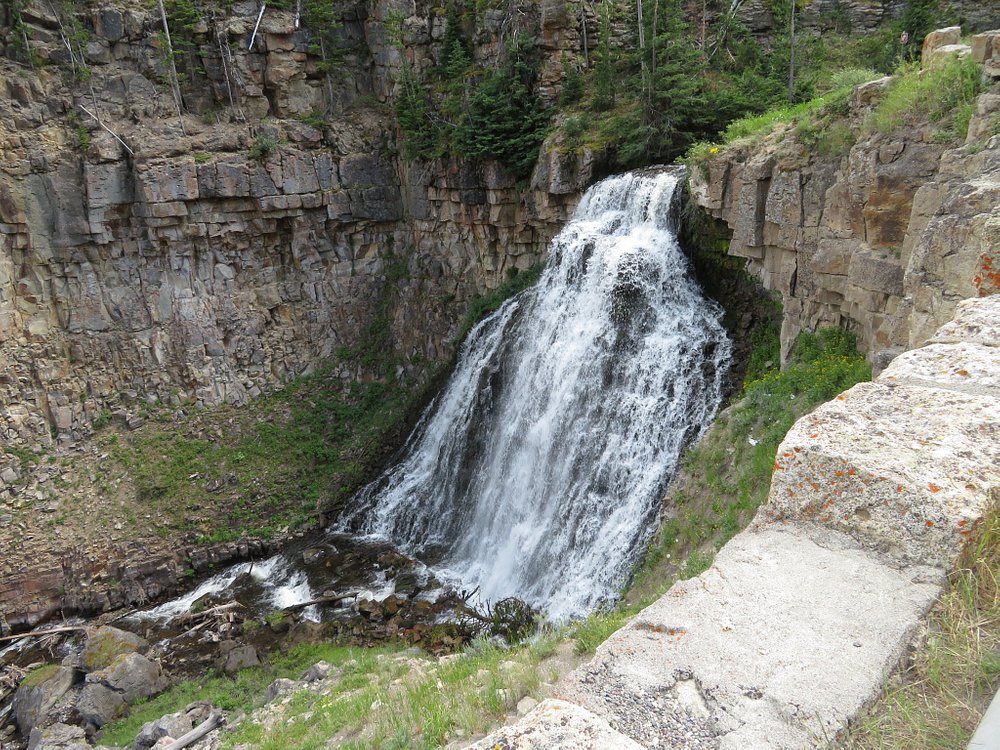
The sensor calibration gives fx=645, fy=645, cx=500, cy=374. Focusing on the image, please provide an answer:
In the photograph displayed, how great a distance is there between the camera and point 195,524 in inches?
760

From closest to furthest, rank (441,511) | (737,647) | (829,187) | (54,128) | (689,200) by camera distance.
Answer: (737,647) < (829,187) < (689,200) < (441,511) < (54,128)

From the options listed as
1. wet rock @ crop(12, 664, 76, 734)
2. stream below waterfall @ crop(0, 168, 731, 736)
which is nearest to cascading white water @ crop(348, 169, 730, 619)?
stream below waterfall @ crop(0, 168, 731, 736)

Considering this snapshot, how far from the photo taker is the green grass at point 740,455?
10.1m

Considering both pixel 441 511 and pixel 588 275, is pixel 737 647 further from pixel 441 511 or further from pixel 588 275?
pixel 441 511

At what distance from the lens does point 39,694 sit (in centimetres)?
1303

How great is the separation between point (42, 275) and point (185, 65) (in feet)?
29.2

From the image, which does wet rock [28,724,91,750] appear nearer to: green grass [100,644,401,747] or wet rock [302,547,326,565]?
green grass [100,644,401,747]

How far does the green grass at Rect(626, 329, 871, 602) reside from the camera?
33.0ft

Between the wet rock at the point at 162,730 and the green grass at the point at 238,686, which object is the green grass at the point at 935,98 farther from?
the wet rock at the point at 162,730

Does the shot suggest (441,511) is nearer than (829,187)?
No

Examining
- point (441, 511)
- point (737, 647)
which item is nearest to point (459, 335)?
point (441, 511)

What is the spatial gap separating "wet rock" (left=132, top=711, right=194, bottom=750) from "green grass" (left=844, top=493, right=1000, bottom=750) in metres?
11.4

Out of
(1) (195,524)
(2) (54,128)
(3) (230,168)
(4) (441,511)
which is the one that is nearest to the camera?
(4) (441,511)

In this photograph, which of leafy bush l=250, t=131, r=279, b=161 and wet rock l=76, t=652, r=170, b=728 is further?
Result: leafy bush l=250, t=131, r=279, b=161
